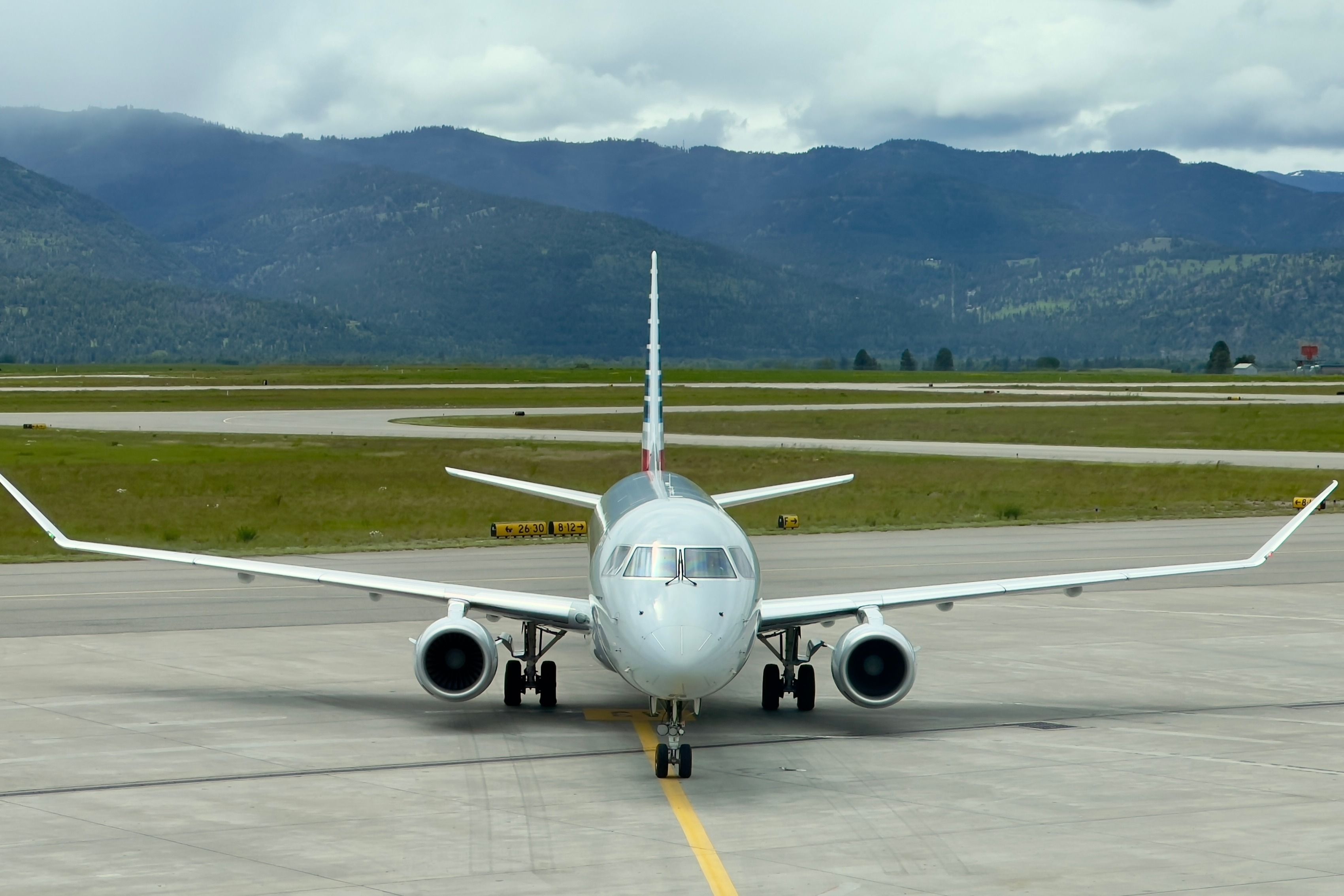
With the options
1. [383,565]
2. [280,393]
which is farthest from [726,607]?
[280,393]

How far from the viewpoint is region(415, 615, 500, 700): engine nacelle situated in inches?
757

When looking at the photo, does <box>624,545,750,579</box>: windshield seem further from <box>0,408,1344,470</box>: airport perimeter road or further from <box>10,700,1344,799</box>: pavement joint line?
<box>0,408,1344,470</box>: airport perimeter road

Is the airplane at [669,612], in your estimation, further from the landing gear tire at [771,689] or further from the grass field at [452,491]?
the grass field at [452,491]

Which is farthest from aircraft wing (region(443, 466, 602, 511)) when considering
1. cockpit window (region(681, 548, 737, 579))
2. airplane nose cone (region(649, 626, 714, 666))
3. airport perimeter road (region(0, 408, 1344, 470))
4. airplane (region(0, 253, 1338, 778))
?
airport perimeter road (region(0, 408, 1344, 470))

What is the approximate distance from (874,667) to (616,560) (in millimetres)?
3536

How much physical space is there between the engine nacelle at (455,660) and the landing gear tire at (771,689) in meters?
4.02

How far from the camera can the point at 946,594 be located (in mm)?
20906

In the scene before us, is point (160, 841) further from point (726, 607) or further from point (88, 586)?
point (88, 586)

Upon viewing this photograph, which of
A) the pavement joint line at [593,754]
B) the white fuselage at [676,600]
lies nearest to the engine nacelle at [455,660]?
the pavement joint line at [593,754]

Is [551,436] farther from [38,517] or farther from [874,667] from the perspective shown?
[874,667]

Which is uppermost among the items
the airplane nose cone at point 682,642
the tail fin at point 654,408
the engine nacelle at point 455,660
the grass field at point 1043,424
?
the grass field at point 1043,424

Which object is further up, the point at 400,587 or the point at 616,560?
the point at 616,560

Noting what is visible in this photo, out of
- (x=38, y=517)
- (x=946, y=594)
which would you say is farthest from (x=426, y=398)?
(x=946, y=594)

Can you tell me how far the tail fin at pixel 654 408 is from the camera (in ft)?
79.9
